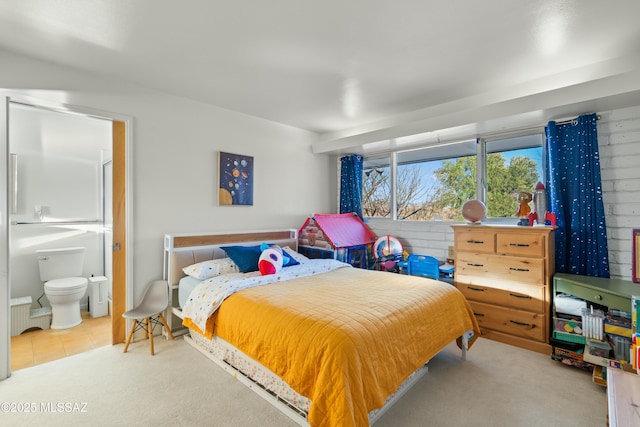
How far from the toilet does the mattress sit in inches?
54.6

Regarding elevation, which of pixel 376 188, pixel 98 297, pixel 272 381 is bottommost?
pixel 272 381

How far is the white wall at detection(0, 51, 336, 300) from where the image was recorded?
269 cm

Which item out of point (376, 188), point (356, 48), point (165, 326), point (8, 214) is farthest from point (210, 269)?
point (376, 188)

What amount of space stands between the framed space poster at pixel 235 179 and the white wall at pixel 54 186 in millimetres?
1649

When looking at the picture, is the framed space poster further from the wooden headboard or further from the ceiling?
the ceiling

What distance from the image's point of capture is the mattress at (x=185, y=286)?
3.00 metres

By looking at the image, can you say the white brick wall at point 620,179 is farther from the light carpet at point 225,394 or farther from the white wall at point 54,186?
the white wall at point 54,186

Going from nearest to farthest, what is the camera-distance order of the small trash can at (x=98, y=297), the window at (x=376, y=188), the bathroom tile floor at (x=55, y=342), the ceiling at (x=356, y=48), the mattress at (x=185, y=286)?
the ceiling at (x=356, y=48), the bathroom tile floor at (x=55, y=342), the mattress at (x=185, y=286), the small trash can at (x=98, y=297), the window at (x=376, y=188)

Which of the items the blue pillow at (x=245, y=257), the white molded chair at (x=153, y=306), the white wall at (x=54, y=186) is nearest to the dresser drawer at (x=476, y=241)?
the blue pillow at (x=245, y=257)

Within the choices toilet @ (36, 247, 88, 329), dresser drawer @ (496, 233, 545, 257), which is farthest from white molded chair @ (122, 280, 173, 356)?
dresser drawer @ (496, 233, 545, 257)

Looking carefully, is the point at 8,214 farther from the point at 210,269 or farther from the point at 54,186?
the point at 54,186

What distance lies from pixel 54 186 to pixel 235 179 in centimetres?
246

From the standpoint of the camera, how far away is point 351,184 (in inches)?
190

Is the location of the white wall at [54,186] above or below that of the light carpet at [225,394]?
above
